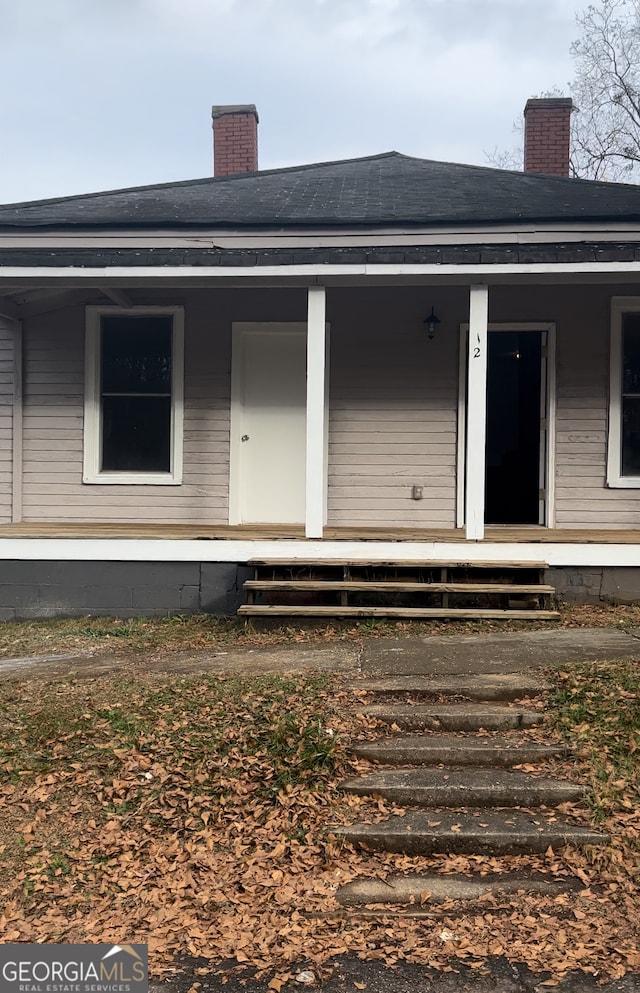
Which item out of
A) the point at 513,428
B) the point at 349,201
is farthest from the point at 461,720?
the point at 349,201

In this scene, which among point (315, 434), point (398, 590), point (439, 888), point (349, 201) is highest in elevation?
point (349, 201)

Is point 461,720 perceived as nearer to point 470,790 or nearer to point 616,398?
point 470,790

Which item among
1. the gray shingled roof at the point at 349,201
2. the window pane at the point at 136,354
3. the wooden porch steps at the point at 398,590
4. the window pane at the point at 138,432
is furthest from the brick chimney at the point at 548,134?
the wooden porch steps at the point at 398,590

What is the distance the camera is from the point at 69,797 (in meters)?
3.61

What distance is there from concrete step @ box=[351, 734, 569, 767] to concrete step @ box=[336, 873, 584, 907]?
72 centimetres

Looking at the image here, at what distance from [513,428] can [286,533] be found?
9.39 ft

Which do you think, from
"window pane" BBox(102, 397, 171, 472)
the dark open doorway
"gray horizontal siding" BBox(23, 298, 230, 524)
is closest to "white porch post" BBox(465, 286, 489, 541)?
the dark open doorway

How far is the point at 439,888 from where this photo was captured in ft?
10.0

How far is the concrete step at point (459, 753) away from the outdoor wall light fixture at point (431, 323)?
194 inches

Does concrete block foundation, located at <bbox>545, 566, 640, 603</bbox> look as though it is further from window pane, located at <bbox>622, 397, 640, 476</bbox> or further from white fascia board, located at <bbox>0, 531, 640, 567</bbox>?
window pane, located at <bbox>622, 397, 640, 476</bbox>

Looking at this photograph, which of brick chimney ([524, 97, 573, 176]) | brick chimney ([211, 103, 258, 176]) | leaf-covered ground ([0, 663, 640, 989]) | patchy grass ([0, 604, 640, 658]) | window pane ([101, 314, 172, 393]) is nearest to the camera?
leaf-covered ground ([0, 663, 640, 989])

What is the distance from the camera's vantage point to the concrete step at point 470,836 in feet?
10.7

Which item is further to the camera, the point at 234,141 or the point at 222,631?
the point at 234,141

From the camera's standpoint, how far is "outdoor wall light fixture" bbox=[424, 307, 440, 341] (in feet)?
25.6
